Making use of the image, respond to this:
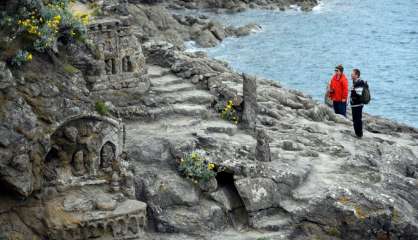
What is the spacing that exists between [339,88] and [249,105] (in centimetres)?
426

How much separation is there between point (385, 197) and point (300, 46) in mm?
43677

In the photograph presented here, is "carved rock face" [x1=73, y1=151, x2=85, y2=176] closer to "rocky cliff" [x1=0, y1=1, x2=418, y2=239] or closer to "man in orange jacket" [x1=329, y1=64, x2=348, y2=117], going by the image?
"rocky cliff" [x1=0, y1=1, x2=418, y2=239]

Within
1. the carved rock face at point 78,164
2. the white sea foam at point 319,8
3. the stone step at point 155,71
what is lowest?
the white sea foam at point 319,8

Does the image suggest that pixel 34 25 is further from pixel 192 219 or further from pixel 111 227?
pixel 192 219

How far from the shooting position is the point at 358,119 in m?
27.6

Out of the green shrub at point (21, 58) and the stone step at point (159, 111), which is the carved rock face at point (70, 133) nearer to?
the green shrub at point (21, 58)

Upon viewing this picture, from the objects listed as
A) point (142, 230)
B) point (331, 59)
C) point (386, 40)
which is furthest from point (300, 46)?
point (142, 230)

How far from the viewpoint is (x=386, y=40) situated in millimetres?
70625

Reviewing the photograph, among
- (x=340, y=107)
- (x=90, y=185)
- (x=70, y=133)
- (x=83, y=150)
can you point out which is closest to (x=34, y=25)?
(x=70, y=133)

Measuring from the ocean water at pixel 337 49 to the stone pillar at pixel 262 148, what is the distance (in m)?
25.1

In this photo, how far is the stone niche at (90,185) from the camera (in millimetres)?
19578

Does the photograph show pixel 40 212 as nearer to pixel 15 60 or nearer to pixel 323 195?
pixel 15 60

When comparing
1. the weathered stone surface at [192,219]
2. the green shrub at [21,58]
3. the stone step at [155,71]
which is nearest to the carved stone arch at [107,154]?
the weathered stone surface at [192,219]

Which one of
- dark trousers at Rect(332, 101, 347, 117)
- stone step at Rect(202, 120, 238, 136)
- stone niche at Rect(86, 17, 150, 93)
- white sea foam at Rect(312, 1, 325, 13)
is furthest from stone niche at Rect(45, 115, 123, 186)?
white sea foam at Rect(312, 1, 325, 13)
